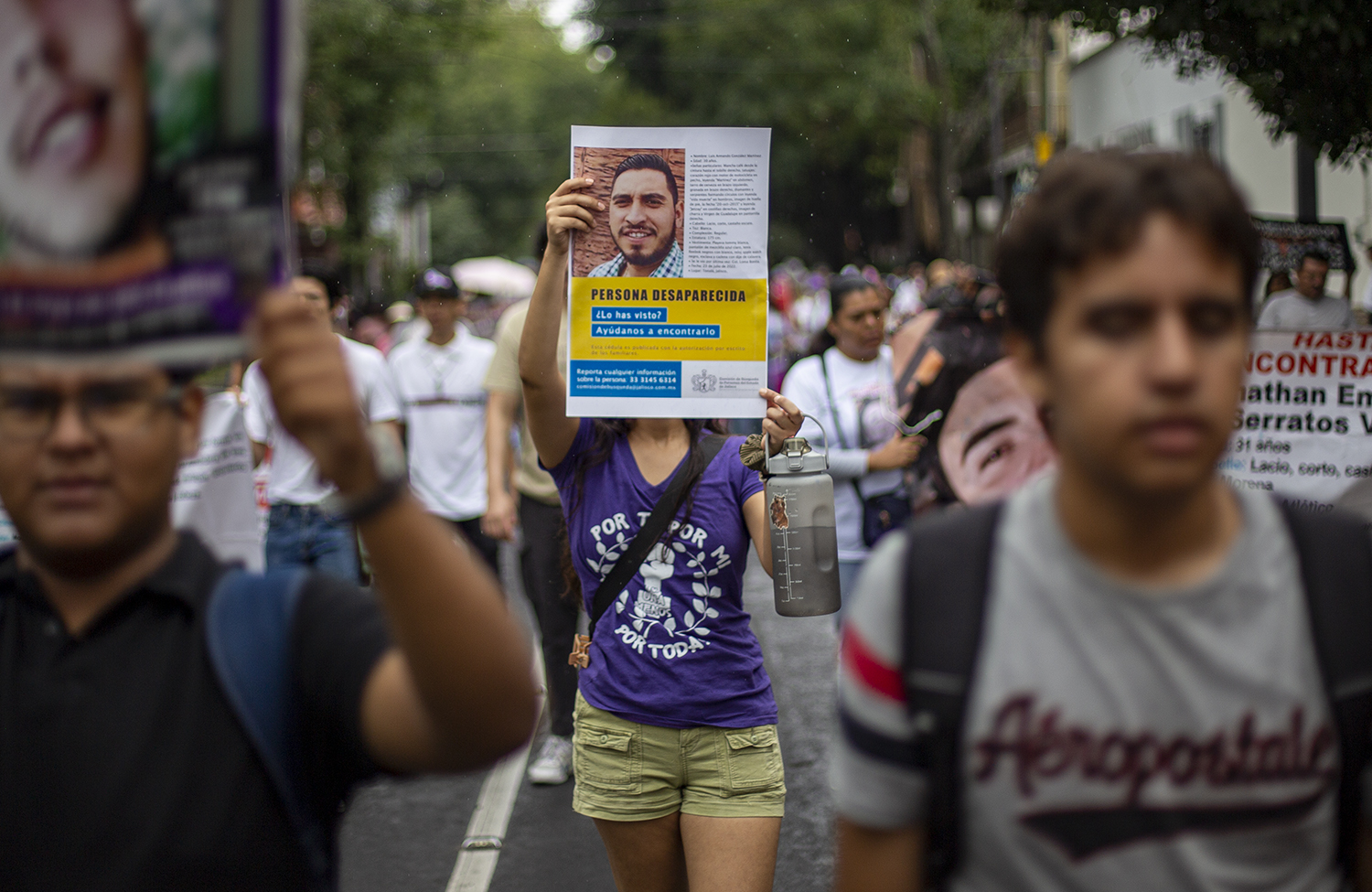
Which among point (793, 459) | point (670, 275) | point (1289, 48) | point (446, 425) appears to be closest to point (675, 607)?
point (793, 459)

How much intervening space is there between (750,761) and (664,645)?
35cm

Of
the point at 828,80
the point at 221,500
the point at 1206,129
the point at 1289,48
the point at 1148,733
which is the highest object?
the point at 828,80

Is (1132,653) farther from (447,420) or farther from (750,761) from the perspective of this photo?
(447,420)

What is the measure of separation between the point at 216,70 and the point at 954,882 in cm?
128

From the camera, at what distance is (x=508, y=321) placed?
7.00 metres

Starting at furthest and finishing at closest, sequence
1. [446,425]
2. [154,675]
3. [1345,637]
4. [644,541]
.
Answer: [446,425]
[644,541]
[154,675]
[1345,637]

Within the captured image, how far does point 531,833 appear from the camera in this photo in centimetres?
584

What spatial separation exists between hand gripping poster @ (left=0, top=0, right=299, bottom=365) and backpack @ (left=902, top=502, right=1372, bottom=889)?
87cm

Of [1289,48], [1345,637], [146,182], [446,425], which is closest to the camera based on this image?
[146,182]

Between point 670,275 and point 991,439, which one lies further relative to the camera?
point 991,439

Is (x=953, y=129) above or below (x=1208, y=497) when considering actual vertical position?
above

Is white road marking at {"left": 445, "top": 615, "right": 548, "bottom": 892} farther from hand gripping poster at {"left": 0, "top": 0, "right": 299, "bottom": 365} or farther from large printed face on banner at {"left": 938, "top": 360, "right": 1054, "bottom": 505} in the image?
hand gripping poster at {"left": 0, "top": 0, "right": 299, "bottom": 365}

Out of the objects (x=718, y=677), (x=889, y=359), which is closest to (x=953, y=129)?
(x=889, y=359)

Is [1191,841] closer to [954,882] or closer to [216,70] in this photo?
[954,882]
